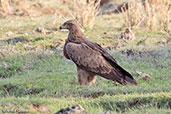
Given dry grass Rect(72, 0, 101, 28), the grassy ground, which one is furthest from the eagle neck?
dry grass Rect(72, 0, 101, 28)

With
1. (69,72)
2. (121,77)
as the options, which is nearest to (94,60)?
(121,77)

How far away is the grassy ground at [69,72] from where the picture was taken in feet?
→ 21.4

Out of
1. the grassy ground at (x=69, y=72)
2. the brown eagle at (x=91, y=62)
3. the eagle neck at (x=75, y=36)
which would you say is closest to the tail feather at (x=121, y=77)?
the brown eagle at (x=91, y=62)

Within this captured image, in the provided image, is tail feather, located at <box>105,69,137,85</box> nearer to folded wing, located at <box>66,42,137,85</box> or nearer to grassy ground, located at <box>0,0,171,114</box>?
folded wing, located at <box>66,42,137,85</box>

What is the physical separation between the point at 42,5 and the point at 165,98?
14600 mm

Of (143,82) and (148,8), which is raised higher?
(148,8)

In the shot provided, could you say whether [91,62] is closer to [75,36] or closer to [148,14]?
[75,36]

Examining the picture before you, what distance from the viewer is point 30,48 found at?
11.7 meters

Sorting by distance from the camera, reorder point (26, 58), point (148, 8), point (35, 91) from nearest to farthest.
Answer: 1. point (35, 91)
2. point (26, 58)
3. point (148, 8)

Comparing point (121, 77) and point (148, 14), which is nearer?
point (121, 77)

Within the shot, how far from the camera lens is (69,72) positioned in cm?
946

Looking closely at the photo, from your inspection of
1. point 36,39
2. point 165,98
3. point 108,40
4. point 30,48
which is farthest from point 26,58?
point 165,98

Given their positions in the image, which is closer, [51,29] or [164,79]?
[164,79]

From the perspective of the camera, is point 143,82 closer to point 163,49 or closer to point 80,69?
point 80,69
